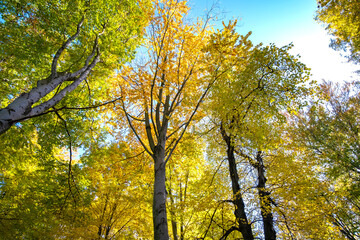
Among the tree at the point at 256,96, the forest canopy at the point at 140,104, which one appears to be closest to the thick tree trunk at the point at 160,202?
the forest canopy at the point at 140,104

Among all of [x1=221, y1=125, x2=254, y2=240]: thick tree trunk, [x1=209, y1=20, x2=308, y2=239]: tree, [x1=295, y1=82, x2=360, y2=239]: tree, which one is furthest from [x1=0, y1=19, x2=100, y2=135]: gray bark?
[x1=295, y1=82, x2=360, y2=239]: tree

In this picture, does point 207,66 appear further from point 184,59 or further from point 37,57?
point 37,57

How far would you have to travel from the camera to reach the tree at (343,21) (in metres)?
5.76

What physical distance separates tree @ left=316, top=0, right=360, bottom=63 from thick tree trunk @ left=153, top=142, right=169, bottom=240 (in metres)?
7.56

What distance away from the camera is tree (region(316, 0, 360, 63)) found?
576 centimetres

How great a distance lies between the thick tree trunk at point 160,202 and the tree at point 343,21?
7560mm

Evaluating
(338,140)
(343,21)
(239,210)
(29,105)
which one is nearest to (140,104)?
(29,105)

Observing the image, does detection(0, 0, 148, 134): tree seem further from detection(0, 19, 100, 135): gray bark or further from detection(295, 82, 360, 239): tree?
detection(295, 82, 360, 239): tree

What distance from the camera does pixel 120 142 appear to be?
666 centimetres

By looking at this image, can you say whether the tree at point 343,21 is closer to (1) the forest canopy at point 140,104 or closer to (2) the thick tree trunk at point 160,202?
(1) the forest canopy at point 140,104

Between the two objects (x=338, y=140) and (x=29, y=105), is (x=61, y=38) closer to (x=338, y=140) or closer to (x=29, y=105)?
(x=29, y=105)

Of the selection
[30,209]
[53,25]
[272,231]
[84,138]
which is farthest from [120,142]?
[272,231]

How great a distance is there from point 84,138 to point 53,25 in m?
3.40

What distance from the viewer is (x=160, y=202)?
3363mm
